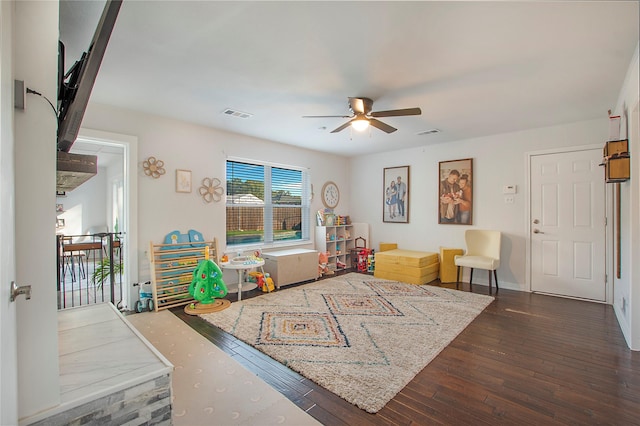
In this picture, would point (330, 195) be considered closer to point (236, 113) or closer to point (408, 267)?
point (408, 267)

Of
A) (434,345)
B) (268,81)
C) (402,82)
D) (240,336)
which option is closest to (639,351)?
(434,345)

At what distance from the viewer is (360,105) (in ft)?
10.2

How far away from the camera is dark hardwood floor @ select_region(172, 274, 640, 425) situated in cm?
180

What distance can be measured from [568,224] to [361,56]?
155 inches

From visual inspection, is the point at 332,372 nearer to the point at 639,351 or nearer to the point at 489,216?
the point at 639,351

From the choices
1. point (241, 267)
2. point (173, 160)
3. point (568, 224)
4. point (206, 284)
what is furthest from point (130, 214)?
point (568, 224)

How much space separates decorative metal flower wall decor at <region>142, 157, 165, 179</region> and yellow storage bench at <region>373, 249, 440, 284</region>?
3709 millimetres

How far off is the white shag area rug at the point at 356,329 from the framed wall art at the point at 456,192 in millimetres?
1393

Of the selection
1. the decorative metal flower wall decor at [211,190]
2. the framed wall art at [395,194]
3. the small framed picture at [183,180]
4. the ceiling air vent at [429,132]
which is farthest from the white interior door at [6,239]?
the framed wall art at [395,194]

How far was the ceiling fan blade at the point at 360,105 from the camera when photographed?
10.0ft

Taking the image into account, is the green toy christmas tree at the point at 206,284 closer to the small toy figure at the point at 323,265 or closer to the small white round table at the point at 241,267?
the small white round table at the point at 241,267

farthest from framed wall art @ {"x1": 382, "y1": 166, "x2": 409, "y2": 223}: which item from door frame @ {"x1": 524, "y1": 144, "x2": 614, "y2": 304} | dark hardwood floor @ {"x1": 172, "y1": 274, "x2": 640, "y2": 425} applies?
dark hardwood floor @ {"x1": 172, "y1": 274, "x2": 640, "y2": 425}

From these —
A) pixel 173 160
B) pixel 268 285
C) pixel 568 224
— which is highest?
pixel 173 160

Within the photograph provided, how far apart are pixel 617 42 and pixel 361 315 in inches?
128
